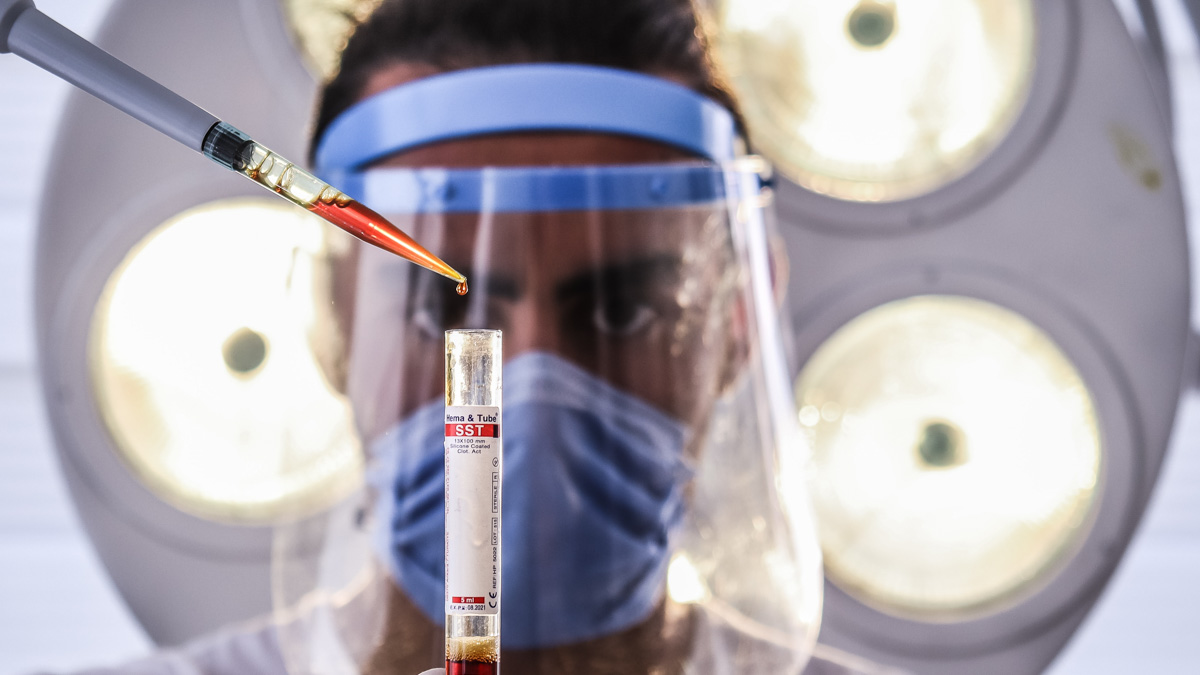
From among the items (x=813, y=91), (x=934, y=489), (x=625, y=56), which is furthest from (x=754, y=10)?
(x=934, y=489)

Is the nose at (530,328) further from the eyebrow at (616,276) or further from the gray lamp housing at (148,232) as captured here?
the gray lamp housing at (148,232)

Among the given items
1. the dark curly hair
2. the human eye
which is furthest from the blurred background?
the human eye

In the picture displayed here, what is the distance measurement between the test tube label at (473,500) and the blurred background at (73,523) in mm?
592

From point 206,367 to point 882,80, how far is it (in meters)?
0.77

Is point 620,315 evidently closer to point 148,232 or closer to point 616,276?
point 616,276

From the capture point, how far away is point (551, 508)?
625mm

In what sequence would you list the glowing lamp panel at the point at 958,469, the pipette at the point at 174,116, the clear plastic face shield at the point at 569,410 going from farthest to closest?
the glowing lamp panel at the point at 958,469 < the clear plastic face shield at the point at 569,410 < the pipette at the point at 174,116

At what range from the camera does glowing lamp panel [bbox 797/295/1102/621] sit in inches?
35.7

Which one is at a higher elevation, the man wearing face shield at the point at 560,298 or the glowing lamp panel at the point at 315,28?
the glowing lamp panel at the point at 315,28

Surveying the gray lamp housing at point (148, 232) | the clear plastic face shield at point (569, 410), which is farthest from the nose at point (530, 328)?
the gray lamp housing at point (148, 232)

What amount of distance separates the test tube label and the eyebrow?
195mm

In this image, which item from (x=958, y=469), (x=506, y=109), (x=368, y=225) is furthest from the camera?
(x=958, y=469)

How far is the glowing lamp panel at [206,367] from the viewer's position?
0.93 m

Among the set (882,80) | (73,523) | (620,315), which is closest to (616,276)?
(620,315)
